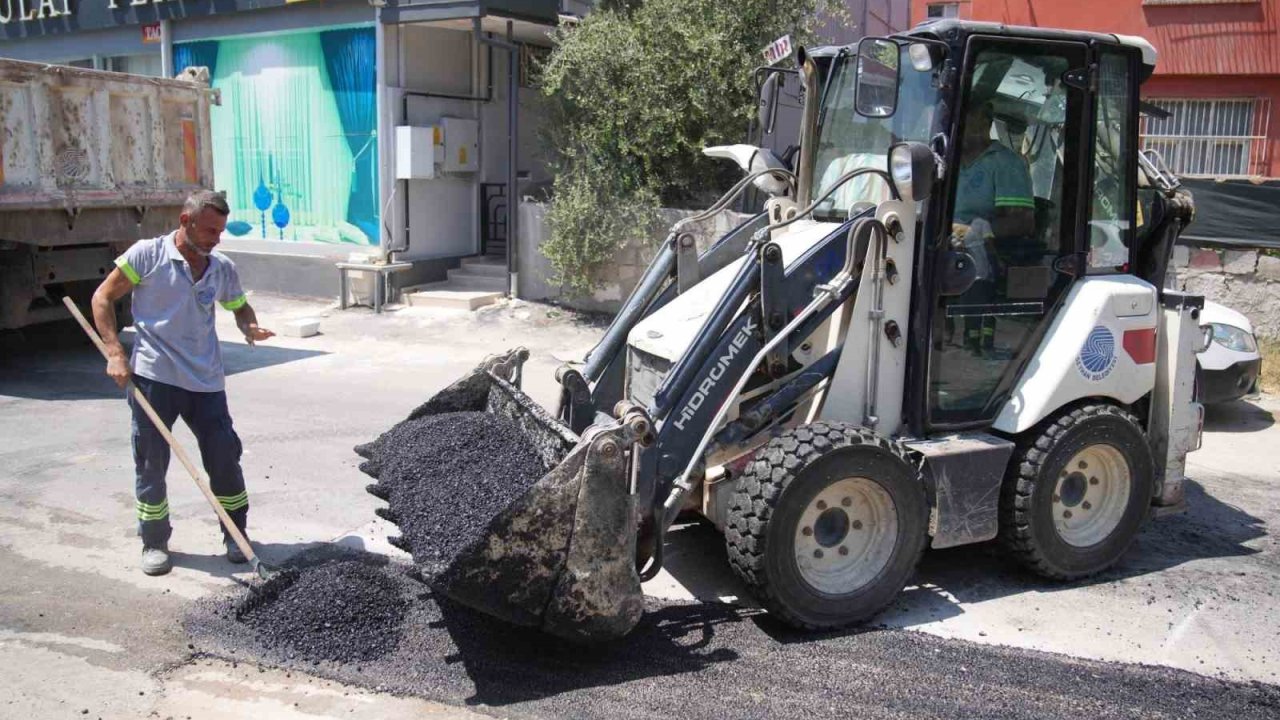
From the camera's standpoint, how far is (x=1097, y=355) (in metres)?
5.08

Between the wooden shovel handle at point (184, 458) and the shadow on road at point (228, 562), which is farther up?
the wooden shovel handle at point (184, 458)

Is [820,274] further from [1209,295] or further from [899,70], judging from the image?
[1209,295]

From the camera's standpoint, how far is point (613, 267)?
1214cm

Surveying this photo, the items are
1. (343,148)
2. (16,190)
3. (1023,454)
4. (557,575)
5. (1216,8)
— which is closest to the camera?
(557,575)

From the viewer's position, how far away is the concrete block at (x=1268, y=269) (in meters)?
10.4

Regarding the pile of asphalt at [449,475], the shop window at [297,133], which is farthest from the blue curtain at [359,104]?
the pile of asphalt at [449,475]

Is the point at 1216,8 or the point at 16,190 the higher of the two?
the point at 1216,8

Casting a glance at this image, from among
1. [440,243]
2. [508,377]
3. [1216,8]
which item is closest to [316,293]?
[440,243]

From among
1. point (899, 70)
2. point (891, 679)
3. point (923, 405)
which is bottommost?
point (891, 679)

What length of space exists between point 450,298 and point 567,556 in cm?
929

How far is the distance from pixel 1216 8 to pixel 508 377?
1745 cm

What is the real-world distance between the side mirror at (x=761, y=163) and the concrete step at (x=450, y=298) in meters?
7.21

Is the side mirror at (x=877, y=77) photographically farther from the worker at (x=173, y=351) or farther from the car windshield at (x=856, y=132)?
the worker at (x=173, y=351)

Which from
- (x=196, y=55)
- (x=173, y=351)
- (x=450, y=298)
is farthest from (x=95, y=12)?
(x=173, y=351)
